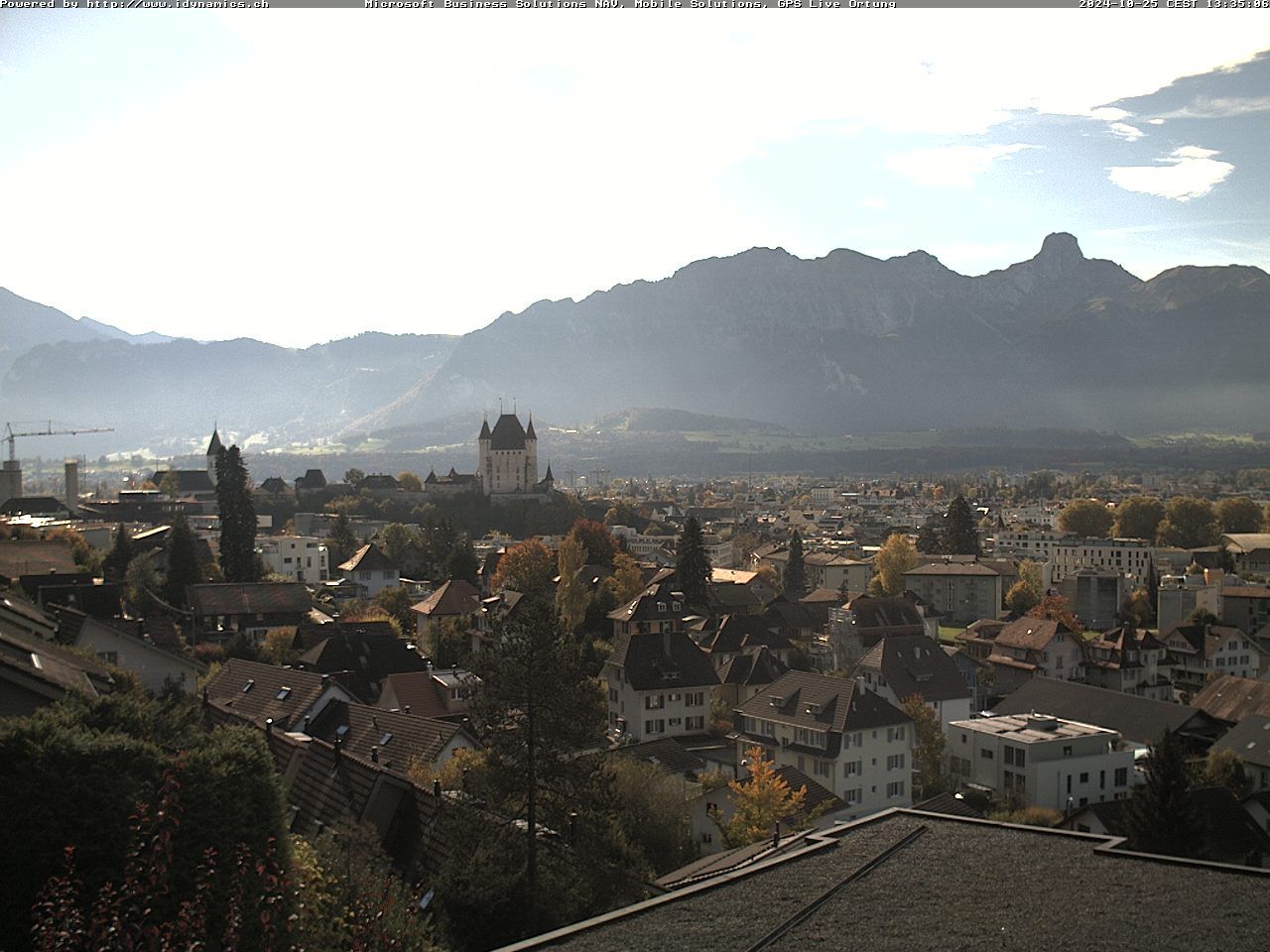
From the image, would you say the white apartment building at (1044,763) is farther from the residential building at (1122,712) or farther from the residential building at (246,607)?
the residential building at (246,607)

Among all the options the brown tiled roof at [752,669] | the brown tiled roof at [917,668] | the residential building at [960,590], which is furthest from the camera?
the residential building at [960,590]

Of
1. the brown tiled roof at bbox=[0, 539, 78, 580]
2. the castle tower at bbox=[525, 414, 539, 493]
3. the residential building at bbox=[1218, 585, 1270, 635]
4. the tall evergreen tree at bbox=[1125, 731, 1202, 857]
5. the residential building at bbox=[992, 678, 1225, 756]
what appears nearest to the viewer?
the tall evergreen tree at bbox=[1125, 731, 1202, 857]

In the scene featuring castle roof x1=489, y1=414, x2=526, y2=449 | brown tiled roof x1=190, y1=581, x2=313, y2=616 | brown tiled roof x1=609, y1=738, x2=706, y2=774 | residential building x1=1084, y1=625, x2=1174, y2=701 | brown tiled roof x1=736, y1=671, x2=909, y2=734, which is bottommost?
residential building x1=1084, y1=625, x2=1174, y2=701

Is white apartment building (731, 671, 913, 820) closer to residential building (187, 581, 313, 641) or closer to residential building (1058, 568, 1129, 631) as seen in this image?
residential building (187, 581, 313, 641)

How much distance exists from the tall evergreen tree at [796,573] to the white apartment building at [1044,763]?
1401 inches

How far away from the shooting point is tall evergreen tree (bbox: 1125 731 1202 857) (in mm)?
22625

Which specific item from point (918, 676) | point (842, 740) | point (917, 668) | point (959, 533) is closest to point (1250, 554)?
point (959, 533)

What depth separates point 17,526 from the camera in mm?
49250

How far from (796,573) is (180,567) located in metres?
35.3

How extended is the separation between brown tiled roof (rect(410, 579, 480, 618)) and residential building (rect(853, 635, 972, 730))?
1395 cm

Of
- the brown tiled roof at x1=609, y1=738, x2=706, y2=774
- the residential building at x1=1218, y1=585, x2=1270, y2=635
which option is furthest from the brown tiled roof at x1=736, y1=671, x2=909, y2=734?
the residential building at x1=1218, y1=585, x2=1270, y2=635

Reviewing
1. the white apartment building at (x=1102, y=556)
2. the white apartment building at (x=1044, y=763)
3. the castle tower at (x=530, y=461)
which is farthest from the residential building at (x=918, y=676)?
the castle tower at (x=530, y=461)

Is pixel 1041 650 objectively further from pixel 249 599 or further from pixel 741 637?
pixel 249 599

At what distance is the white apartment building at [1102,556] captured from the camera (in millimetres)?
78688
